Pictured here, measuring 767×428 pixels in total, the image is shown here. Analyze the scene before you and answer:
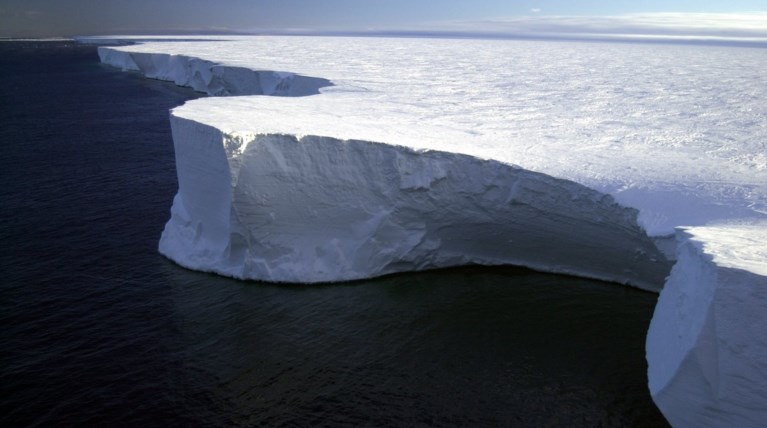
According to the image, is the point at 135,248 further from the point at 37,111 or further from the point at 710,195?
the point at 37,111

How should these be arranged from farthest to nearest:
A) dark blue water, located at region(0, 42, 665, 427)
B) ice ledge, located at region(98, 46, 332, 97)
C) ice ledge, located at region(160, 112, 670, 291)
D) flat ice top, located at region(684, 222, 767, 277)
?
ice ledge, located at region(98, 46, 332, 97) → ice ledge, located at region(160, 112, 670, 291) → dark blue water, located at region(0, 42, 665, 427) → flat ice top, located at region(684, 222, 767, 277)

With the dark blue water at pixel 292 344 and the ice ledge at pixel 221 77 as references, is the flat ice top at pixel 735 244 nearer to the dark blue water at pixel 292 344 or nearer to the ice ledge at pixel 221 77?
the dark blue water at pixel 292 344

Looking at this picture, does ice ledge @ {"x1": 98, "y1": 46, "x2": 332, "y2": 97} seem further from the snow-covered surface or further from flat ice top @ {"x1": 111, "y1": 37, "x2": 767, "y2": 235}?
the snow-covered surface

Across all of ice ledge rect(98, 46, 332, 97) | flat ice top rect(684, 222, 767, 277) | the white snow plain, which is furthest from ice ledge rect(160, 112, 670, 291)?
ice ledge rect(98, 46, 332, 97)

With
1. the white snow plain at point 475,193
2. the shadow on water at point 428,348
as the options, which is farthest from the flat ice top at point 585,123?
the shadow on water at point 428,348

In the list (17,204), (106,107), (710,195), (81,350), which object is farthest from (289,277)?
(106,107)

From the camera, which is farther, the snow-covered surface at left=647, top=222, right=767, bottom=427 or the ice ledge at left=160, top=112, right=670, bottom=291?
the ice ledge at left=160, top=112, right=670, bottom=291

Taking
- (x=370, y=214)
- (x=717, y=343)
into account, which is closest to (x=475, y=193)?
(x=370, y=214)
